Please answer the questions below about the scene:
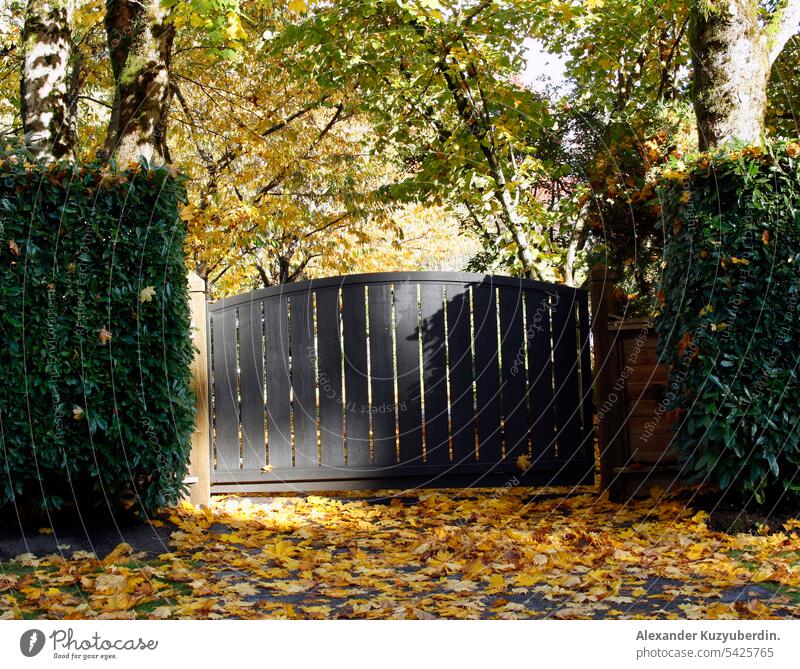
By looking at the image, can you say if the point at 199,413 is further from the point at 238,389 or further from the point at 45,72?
the point at 45,72

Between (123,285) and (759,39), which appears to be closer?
(123,285)

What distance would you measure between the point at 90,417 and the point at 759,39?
575 cm

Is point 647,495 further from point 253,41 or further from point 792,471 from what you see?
point 253,41

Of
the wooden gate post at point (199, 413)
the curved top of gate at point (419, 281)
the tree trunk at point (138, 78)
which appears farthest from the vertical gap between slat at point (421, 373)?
the tree trunk at point (138, 78)

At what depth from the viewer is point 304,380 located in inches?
281

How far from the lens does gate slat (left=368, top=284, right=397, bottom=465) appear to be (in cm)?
702

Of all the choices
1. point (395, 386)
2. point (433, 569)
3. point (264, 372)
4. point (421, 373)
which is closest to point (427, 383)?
point (421, 373)

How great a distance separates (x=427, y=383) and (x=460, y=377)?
297mm

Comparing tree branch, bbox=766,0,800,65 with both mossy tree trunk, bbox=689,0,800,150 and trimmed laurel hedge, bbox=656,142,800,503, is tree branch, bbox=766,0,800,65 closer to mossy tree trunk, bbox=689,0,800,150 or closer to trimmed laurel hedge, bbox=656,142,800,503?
mossy tree trunk, bbox=689,0,800,150

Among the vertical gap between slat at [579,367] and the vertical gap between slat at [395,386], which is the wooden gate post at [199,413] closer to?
the vertical gap between slat at [395,386]

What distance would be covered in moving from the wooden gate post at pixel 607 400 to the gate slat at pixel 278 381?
106 inches

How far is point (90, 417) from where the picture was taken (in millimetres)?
5293

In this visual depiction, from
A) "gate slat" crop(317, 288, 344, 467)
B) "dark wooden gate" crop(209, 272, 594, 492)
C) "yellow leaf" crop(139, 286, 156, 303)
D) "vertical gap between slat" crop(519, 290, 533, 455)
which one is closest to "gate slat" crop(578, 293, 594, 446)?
"dark wooden gate" crop(209, 272, 594, 492)

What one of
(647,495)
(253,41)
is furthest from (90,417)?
(253,41)
